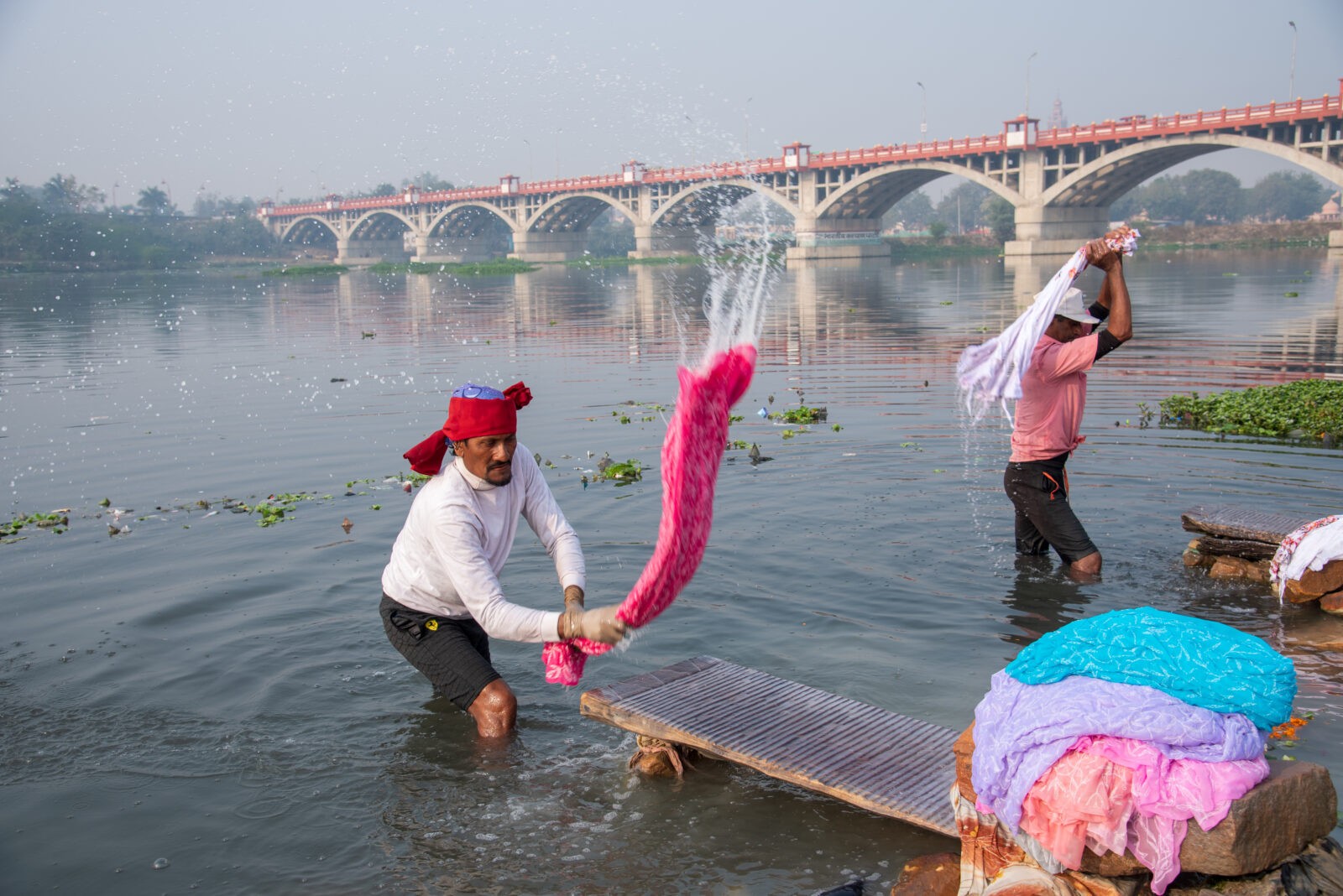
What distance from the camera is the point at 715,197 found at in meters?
72.7

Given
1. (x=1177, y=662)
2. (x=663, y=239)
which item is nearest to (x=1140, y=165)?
(x=663, y=239)

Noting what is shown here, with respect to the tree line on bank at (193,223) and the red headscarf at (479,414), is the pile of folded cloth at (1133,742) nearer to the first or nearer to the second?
the red headscarf at (479,414)

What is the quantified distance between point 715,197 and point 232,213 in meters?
80.7

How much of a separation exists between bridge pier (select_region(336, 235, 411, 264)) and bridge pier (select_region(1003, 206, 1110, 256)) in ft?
231

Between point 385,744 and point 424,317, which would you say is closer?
point 385,744

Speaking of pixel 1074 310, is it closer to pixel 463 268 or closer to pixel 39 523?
pixel 39 523

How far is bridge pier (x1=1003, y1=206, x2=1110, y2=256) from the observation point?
6938 centimetres

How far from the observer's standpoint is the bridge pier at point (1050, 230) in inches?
2731

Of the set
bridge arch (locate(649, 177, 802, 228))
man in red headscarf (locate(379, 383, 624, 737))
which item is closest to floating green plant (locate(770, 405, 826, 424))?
man in red headscarf (locate(379, 383, 624, 737))

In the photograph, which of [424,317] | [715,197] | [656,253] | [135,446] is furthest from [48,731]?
[656,253]

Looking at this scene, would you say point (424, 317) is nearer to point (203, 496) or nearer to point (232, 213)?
point (203, 496)

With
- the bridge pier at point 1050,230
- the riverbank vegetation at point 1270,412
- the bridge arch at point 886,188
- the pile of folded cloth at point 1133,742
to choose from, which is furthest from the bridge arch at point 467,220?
the pile of folded cloth at point 1133,742

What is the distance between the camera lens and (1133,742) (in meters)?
3.29

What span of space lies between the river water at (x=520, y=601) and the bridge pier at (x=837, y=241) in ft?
203
